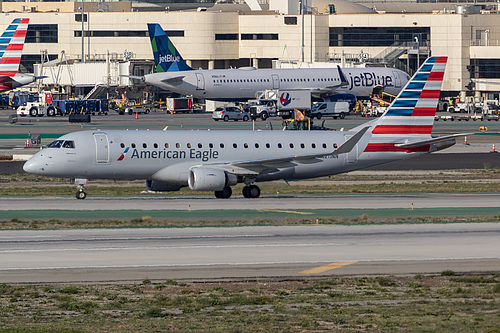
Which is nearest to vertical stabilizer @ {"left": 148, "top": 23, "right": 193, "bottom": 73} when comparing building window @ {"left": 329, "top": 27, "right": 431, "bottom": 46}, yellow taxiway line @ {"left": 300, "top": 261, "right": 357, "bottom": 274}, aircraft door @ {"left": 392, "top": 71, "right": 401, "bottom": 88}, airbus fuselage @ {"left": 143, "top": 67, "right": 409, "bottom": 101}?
airbus fuselage @ {"left": 143, "top": 67, "right": 409, "bottom": 101}

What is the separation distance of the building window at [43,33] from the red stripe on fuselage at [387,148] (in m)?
145

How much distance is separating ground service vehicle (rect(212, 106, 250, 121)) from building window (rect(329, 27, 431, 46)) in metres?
64.6

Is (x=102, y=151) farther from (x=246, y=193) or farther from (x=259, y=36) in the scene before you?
(x=259, y=36)

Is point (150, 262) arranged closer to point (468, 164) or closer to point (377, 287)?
point (377, 287)

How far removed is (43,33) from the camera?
7362 inches

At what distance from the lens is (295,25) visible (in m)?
181

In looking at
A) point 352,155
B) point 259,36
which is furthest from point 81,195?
point 259,36

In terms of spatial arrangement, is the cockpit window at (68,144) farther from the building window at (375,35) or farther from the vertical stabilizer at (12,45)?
the building window at (375,35)

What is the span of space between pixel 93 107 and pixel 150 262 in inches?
4264

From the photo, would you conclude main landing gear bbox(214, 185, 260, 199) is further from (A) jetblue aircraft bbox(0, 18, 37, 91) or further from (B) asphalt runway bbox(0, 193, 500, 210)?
(A) jetblue aircraft bbox(0, 18, 37, 91)

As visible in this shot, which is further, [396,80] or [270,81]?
[396,80]

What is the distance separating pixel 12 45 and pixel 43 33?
9829cm

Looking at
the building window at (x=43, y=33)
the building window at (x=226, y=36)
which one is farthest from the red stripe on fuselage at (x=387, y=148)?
the building window at (x=43, y=33)

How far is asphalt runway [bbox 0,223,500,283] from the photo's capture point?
27859 mm
